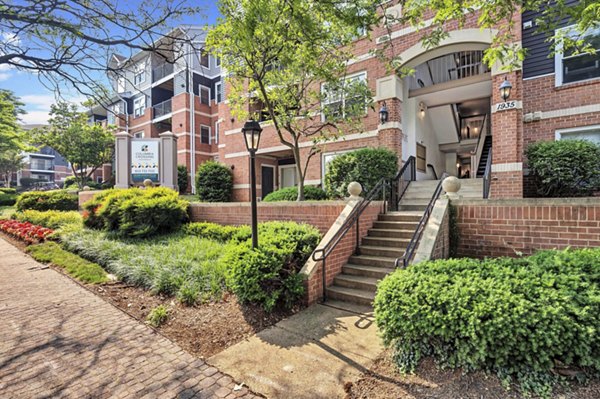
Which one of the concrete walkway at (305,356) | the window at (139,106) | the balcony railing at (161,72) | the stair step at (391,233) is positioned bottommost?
the concrete walkway at (305,356)

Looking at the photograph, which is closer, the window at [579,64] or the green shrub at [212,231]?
the green shrub at [212,231]

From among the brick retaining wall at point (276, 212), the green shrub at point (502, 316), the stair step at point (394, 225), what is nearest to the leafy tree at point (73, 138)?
→ the brick retaining wall at point (276, 212)

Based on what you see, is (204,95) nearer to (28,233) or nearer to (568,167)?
(28,233)

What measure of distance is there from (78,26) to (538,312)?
619 centimetres

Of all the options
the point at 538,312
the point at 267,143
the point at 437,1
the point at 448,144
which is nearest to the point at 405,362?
the point at 538,312

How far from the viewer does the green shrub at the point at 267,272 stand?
14.4ft

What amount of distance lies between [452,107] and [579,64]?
458 centimetres

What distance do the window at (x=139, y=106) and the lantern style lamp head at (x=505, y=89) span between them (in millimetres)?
27238

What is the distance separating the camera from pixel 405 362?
2986mm

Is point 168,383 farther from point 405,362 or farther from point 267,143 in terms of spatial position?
point 267,143

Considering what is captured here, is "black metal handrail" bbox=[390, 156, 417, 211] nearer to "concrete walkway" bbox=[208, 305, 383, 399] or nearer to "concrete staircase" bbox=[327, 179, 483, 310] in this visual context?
"concrete staircase" bbox=[327, 179, 483, 310]

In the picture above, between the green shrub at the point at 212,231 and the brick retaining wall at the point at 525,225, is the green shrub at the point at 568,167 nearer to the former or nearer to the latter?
the brick retaining wall at the point at 525,225

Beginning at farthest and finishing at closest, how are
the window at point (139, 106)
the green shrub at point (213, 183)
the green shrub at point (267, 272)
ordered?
1. the window at point (139, 106)
2. the green shrub at point (213, 183)
3. the green shrub at point (267, 272)

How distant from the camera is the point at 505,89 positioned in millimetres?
7957
